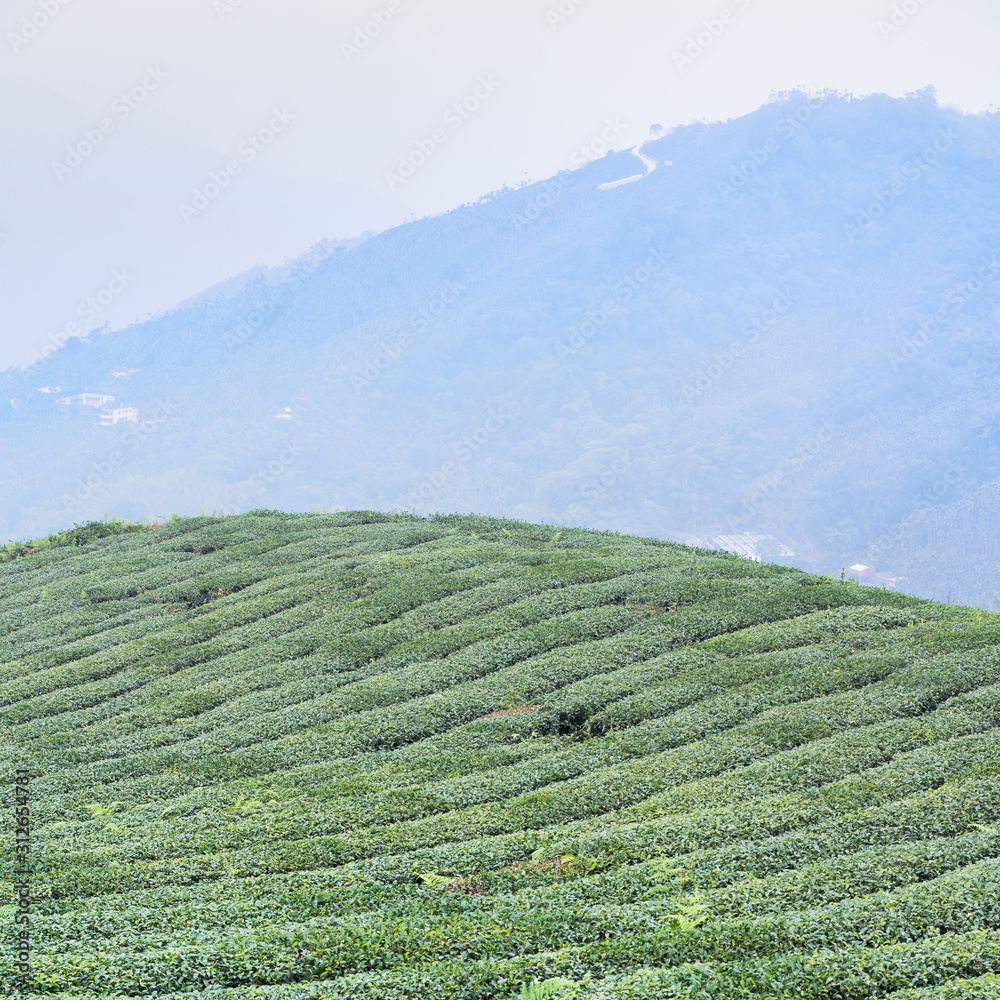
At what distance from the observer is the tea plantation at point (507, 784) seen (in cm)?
916

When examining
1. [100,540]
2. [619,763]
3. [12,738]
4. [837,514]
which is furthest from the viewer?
[837,514]

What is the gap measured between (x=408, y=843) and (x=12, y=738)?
34.5ft

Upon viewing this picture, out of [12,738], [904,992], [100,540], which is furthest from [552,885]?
[100,540]

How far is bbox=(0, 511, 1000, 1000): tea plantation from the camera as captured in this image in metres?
9.16

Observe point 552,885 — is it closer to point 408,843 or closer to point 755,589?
point 408,843

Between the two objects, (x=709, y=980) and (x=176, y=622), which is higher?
(x=176, y=622)

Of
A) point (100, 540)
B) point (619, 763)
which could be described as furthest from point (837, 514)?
point (619, 763)

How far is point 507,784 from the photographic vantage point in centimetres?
1462

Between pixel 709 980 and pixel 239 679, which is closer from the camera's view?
pixel 709 980

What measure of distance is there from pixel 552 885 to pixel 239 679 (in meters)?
11.7

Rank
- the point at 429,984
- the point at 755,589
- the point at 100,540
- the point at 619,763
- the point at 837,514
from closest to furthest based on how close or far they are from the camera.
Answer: the point at 429,984 < the point at 619,763 < the point at 755,589 < the point at 100,540 < the point at 837,514

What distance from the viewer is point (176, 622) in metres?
25.5

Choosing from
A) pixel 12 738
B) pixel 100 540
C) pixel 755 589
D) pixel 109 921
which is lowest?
pixel 109 921

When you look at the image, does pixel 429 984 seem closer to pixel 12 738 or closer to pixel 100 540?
pixel 12 738
